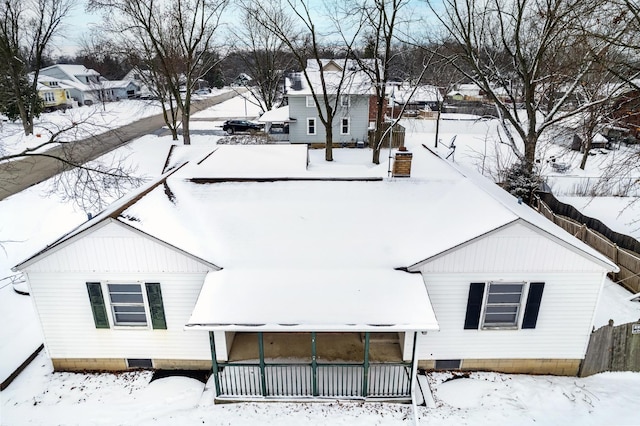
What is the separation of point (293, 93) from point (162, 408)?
2649cm

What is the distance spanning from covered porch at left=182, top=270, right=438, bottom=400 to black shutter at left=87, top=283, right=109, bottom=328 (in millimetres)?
2771

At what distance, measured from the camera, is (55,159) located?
27.8m

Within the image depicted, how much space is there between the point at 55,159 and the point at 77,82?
43768 mm

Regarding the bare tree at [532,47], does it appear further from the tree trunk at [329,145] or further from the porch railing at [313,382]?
the porch railing at [313,382]

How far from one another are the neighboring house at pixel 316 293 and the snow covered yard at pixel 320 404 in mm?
366

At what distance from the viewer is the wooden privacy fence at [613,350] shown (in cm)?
973

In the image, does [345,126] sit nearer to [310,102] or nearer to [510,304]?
[310,102]

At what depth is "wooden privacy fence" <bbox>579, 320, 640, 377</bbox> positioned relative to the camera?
9727 mm

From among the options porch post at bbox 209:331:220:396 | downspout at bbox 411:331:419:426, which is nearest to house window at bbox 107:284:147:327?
porch post at bbox 209:331:220:396

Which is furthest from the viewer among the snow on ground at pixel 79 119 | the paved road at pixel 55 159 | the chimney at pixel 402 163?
the snow on ground at pixel 79 119

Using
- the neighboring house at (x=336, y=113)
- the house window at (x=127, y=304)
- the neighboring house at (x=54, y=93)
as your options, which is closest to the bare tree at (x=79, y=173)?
the house window at (x=127, y=304)

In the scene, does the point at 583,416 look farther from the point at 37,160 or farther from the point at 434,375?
the point at 37,160

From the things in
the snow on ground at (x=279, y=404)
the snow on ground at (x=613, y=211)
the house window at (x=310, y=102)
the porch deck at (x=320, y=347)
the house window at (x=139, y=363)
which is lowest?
the snow on ground at (x=279, y=404)

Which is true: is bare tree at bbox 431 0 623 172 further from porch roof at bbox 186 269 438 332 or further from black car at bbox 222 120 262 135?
black car at bbox 222 120 262 135
